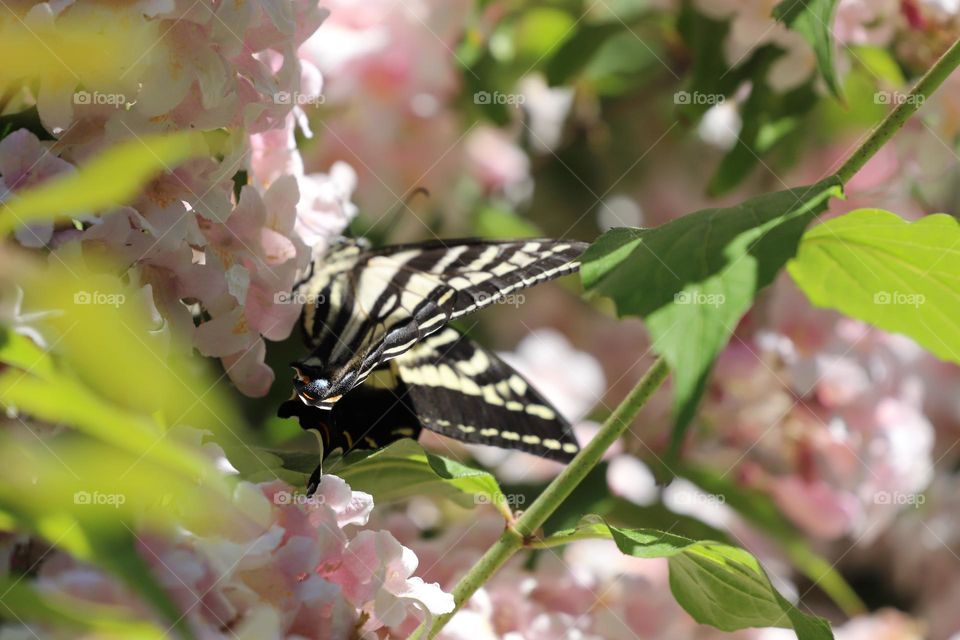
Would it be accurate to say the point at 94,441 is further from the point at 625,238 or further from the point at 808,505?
the point at 808,505

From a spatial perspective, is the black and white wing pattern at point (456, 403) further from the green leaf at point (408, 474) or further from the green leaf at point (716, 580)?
the green leaf at point (716, 580)

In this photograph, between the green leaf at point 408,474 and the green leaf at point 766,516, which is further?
the green leaf at point 766,516

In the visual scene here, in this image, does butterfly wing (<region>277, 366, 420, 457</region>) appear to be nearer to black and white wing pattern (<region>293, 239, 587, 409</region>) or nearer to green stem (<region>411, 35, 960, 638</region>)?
black and white wing pattern (<region>293, 239, 587, 409</region>)

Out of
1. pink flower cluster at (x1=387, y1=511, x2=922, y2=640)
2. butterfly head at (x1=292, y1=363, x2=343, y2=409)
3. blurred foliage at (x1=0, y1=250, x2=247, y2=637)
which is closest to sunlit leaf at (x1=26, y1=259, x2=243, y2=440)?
blurred foliage at (x1=0, y1=250, x2=247, y2=637)

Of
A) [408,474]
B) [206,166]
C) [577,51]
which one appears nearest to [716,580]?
[408,474]

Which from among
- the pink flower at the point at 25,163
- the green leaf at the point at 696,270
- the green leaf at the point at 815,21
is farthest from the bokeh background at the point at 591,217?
the green leaf at the point at 696,270

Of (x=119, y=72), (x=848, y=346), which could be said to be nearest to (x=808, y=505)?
(x=848, y=346)

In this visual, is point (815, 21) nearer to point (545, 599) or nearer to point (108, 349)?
point (545, 599)
